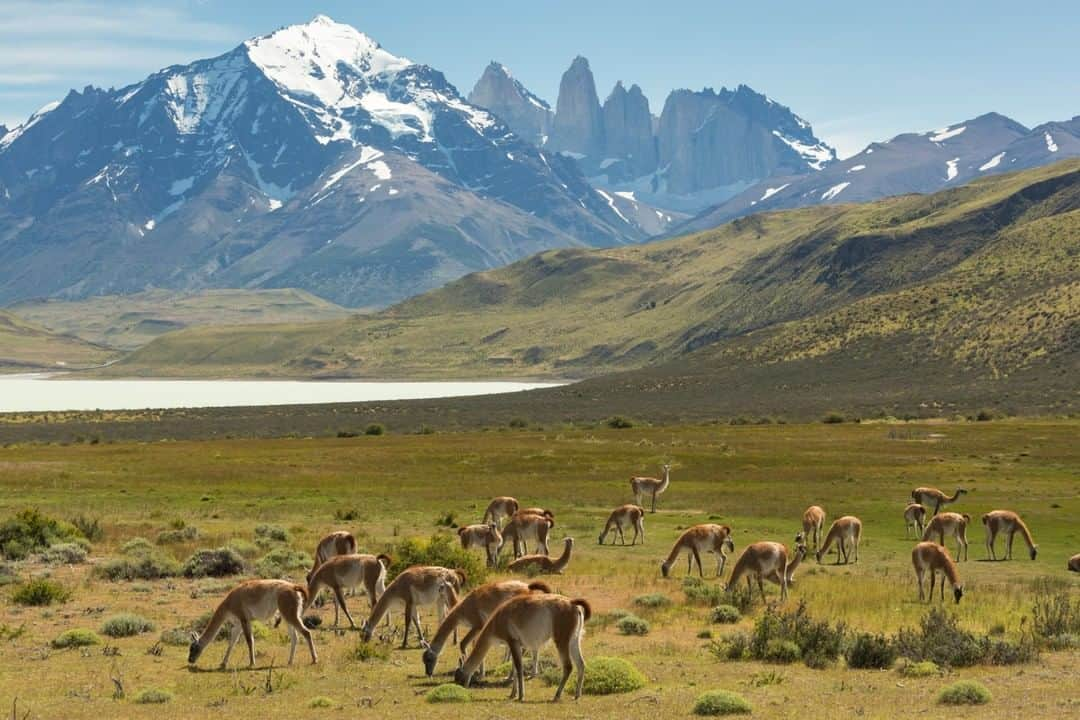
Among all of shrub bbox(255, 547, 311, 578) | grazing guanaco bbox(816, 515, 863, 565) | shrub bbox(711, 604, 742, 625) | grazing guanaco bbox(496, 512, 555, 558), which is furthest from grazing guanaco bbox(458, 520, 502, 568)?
grazing guanaco bbox(816, 515, 863, 565)

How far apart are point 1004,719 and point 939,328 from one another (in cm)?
15892

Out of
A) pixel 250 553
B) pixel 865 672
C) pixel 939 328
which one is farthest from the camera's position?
pixel 939 328

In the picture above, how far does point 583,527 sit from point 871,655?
895 inches

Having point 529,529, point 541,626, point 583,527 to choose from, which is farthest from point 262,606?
point 583,527

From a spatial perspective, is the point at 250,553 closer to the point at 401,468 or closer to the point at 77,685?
the point at 77,685

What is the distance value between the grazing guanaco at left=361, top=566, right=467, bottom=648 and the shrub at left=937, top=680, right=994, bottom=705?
8.39m

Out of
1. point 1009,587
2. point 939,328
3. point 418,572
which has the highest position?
point 939,328

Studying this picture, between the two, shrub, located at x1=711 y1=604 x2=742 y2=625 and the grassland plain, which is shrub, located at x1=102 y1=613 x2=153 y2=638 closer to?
the grassland plain

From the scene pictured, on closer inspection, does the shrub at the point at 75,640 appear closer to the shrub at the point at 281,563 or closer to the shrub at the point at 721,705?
the shrub at the point at 281,563

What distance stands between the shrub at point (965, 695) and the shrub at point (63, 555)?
82.0 ft

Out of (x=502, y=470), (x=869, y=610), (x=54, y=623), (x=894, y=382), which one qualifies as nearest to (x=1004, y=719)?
(x=869, y=610)

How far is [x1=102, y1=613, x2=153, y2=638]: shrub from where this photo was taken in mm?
23469

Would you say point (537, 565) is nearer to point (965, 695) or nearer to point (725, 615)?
point (725, 615)

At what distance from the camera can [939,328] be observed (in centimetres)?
16638
